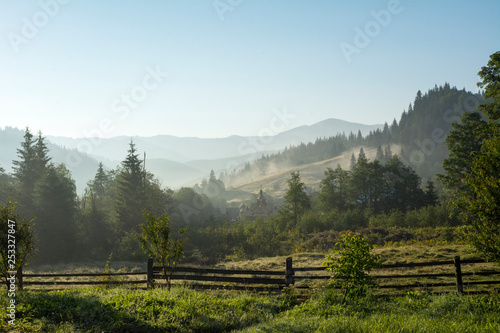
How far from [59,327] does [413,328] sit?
348 inches

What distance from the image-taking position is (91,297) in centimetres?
1093

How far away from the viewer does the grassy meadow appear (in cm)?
794

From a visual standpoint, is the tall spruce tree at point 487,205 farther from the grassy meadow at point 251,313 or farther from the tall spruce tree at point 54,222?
the tall spruce tree at point 54,222

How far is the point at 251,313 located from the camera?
10203 mm

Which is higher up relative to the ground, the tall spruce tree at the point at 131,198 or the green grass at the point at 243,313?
the tall spruce tree at the point at 131,198

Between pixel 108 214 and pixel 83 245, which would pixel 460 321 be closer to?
pixel 83 245

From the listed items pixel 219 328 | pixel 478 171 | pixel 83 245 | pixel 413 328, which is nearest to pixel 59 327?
pixel 219 328

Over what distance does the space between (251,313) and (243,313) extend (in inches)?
10.8

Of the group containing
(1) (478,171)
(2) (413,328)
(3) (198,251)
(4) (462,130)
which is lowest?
(3) (198,251)

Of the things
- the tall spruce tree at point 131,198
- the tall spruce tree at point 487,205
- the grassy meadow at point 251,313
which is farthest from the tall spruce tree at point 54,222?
the tall spruce tree at point 487,205

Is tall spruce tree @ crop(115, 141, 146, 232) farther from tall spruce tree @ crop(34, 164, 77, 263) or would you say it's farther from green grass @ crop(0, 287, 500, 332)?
green grass @ crop(0, 287, 500, 332)

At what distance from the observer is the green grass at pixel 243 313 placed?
7.91 m

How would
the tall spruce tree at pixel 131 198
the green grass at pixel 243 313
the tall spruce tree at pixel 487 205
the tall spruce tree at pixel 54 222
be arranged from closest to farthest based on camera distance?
the green grass at pixel 243 313 < the tall spruce tree at pixel 487 205 < the tall spruce tree at pixel 54 222 < the tall spruce tree at pixel 131 198

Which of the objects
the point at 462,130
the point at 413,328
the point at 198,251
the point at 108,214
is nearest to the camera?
the point at 413,328
